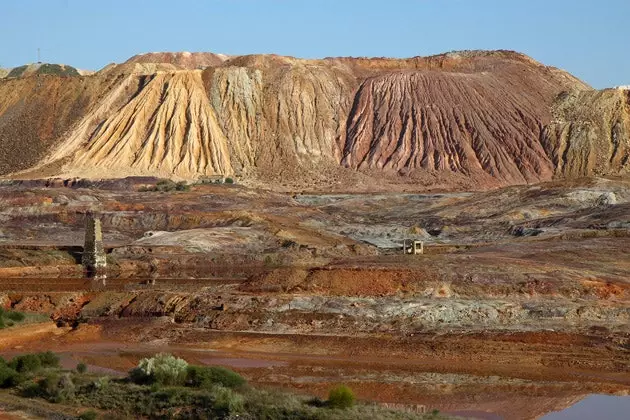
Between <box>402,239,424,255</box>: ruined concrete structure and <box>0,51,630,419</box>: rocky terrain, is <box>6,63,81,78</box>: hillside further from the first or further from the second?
<box>402,239,424,255</box>: ruined concrete structure

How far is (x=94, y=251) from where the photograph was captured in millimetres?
46844

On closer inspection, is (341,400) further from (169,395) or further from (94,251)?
(94,251)

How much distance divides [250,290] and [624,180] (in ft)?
151

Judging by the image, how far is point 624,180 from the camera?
246 ft

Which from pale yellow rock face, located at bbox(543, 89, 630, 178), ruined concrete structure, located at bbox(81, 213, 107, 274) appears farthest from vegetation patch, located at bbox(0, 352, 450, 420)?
pale yellow rock face, located at bbox(543, 89, 630, 178)

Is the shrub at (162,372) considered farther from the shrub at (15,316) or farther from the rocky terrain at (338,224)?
the shrub at (15,316)

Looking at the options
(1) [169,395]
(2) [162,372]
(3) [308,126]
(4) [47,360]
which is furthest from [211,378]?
(3) [308,126]

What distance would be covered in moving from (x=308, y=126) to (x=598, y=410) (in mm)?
77375

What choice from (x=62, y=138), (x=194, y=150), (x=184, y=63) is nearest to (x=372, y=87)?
(x=194, y=150)

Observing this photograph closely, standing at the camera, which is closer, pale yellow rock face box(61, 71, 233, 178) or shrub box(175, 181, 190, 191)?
shrub box(175, 181, 190, 191)

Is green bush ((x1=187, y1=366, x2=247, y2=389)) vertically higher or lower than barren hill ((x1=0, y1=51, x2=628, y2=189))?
lower

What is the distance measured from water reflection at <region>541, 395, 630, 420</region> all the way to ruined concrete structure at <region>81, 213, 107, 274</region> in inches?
1090

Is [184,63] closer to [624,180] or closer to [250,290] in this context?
[624,180]

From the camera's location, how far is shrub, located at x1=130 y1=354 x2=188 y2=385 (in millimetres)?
22002
